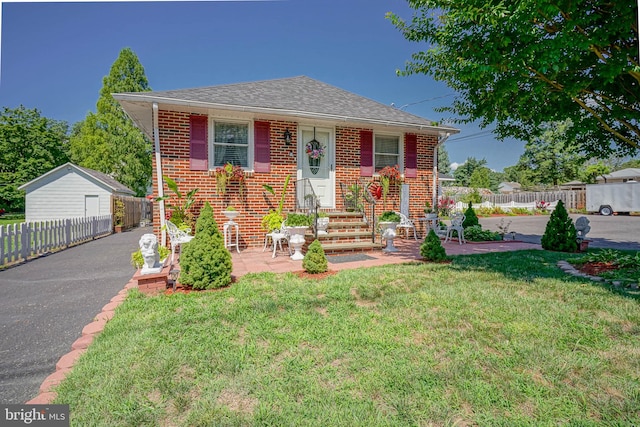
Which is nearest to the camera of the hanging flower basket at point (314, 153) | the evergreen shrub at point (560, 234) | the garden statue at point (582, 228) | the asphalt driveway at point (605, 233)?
the evergreen shrub at point (560, 234)

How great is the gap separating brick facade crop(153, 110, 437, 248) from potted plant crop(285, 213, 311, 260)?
67.0 inches

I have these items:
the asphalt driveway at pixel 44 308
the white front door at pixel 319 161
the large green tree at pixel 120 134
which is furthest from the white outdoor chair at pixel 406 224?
the large green tree at pixel 120 134

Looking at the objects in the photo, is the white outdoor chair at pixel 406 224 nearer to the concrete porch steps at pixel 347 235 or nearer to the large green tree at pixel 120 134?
the concrete porch steps at pixel 347 235

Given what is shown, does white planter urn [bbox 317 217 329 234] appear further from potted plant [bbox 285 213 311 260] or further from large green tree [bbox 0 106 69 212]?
large green tree [bbox 0 106 69 212]

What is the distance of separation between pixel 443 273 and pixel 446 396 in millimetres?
3231

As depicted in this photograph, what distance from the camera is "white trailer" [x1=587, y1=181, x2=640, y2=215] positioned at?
20.0 meters

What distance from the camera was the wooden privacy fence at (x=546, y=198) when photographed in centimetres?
2394

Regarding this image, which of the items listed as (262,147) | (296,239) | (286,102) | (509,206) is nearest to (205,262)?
(296,239)

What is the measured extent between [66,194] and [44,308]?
18.1 meters

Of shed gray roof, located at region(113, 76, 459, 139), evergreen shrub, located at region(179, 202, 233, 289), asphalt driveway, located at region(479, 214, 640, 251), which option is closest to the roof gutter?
shed gray roof, located at region(113, 76, 459, 139)

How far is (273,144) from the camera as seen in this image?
790 centimetres

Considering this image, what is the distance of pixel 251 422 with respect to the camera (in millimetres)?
1750

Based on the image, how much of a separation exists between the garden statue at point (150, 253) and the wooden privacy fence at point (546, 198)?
89.5 feet

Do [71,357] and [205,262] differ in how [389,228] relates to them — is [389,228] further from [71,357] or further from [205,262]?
[71,357]
